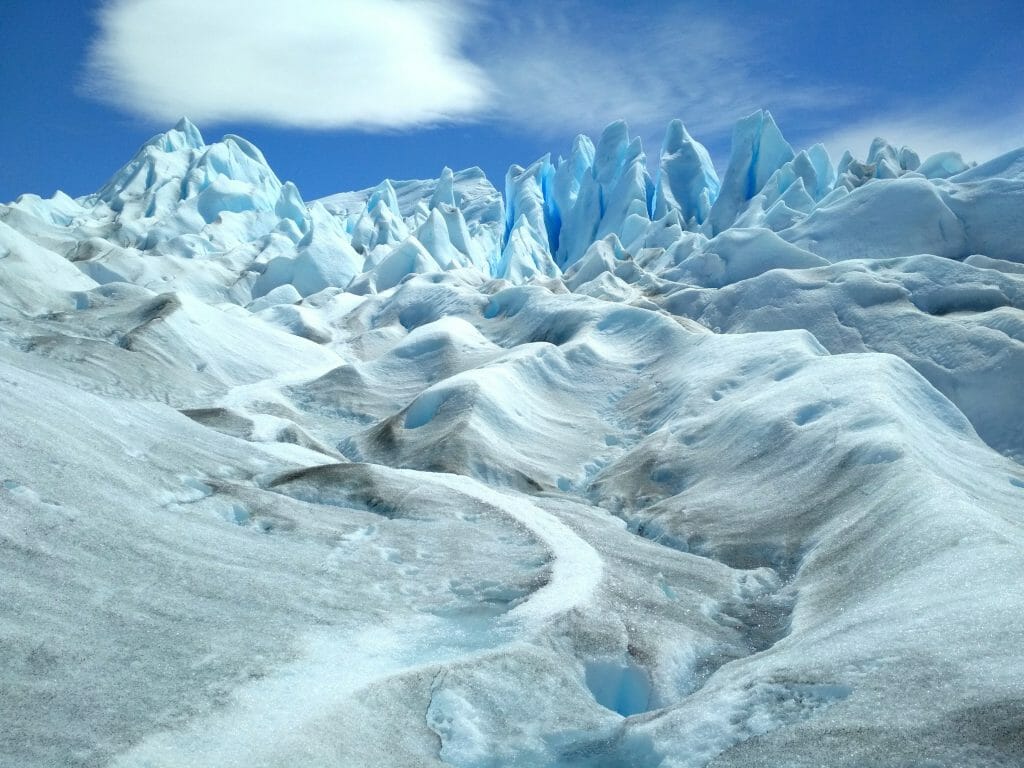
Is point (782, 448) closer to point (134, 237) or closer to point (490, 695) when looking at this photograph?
point (490, 695)

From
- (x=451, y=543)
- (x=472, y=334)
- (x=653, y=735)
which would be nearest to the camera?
(x=653, y=735)

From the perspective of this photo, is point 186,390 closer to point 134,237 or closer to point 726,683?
point 726,683

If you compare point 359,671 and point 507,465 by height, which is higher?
point 507,465

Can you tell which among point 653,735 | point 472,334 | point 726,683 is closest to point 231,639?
point 653,735

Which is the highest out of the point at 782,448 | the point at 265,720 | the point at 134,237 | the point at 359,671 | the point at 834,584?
the point at 134,237

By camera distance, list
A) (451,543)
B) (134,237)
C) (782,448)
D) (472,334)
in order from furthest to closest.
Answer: (134,237), (472,334), (782,448), (451,543)

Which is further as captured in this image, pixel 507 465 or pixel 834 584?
pixel 507 465
